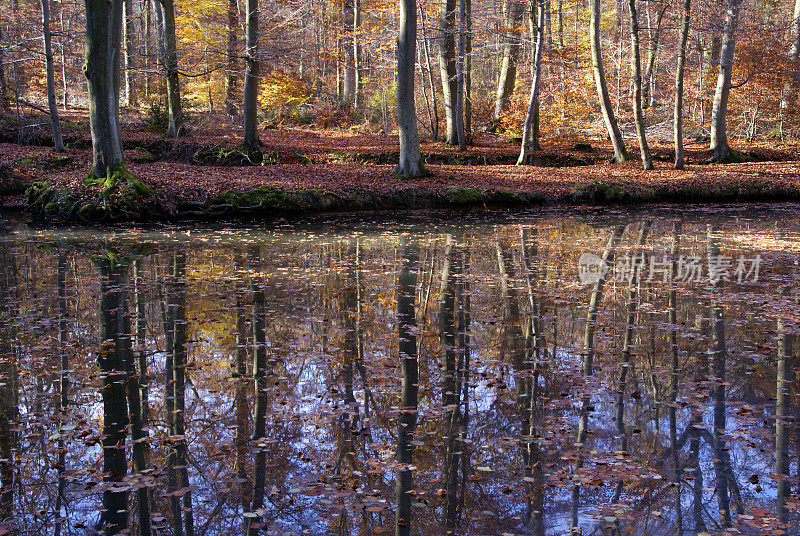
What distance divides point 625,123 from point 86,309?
2687 centimetres

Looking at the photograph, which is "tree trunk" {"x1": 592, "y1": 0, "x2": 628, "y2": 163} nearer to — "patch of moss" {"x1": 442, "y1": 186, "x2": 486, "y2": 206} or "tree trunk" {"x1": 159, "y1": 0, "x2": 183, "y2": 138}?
"patch of moss" {"x1": 442, "y1": 186, "x2": 486, "y2": 206}

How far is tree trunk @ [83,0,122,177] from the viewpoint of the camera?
43.3 feet

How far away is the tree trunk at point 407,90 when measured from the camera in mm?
16641

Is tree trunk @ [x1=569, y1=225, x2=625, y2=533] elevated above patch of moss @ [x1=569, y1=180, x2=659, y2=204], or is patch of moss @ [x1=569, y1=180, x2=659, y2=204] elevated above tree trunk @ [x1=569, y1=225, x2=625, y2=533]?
patch of moss @ [x1=569, y1=180, x2=659, y2=204]

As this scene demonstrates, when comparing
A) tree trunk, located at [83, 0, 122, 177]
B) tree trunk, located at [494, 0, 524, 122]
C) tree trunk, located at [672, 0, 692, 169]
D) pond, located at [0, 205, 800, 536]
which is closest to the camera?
pond, located at [0, 205, 800, 536]

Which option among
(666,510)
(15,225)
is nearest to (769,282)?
(666,510)

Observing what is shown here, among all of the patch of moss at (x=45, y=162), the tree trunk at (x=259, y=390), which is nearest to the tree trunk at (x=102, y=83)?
the patch of moss at (x=45, y=162)

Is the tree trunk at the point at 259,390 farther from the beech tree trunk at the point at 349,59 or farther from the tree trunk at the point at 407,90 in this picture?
the beech tree trunk at the point at 349,59

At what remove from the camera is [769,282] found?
8.15 meters

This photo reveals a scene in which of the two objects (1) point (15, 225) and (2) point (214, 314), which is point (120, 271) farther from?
(1) point (15, 225)

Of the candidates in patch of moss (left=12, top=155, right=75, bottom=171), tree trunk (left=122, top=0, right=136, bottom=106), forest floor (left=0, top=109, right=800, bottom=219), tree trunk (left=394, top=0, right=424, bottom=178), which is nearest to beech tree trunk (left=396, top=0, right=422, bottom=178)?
tree trunk (left=394, top=0, right=424, bottom=178)

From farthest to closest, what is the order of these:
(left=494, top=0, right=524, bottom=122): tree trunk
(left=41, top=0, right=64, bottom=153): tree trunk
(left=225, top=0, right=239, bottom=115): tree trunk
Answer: (left=494, top=0, right=524, bottom=122): tree trunk → (left=225, top=0, right=239, bottom=115): tree trunk → (left=41, top=0, right=64, bottom=153): tree trunk

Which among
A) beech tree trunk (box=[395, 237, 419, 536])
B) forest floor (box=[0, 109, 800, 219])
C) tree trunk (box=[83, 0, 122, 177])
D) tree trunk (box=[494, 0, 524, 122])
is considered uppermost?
tree trunk (box=[494, 0, 524, 122])

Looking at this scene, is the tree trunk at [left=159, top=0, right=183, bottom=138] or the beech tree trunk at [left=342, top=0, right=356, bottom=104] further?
the beech tree trunk at [left=342, top=0, right=356, bottom=104]
